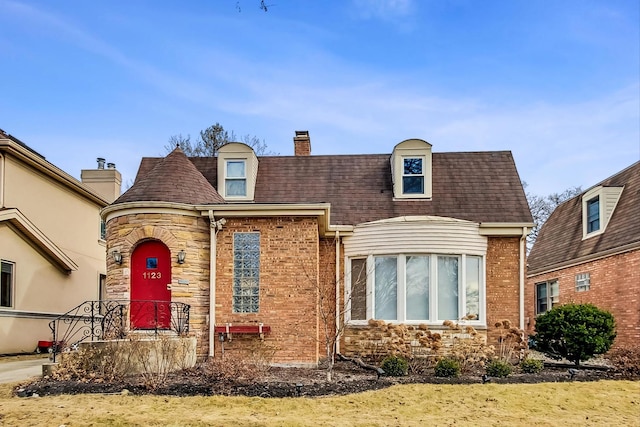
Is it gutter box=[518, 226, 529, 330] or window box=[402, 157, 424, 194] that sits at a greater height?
window box=[402, 157, 424, 194]

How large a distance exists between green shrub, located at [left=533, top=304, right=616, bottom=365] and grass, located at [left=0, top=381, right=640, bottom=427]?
2.61 m

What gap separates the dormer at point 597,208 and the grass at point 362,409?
28.5 feet

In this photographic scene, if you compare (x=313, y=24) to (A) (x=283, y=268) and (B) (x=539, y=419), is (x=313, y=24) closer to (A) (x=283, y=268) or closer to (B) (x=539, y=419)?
(A) (x=283, y=268)

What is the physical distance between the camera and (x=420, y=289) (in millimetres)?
14078

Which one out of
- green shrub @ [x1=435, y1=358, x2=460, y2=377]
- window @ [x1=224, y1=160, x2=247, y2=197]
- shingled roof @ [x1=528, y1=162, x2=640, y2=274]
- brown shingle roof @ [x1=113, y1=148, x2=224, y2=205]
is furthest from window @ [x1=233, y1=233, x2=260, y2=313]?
shingled roof @ [x1=528, y1=162, x2=640, y2=274]

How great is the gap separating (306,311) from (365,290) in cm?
214

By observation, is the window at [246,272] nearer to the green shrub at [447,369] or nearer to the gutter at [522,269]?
the green shrub at [447,369]

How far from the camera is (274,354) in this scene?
1267 cm

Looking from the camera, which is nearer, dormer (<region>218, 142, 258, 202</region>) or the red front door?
the red front door

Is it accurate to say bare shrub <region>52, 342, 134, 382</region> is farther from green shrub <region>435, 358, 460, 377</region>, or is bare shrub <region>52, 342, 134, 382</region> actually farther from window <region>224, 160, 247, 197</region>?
window <region>224, 160, 247, 197</region>

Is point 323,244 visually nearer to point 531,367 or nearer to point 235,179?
point 235,179

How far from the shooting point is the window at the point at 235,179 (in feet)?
53.2

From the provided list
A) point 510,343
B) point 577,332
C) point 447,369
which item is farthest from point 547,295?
point 447,369

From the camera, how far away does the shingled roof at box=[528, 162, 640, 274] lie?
16425mm
